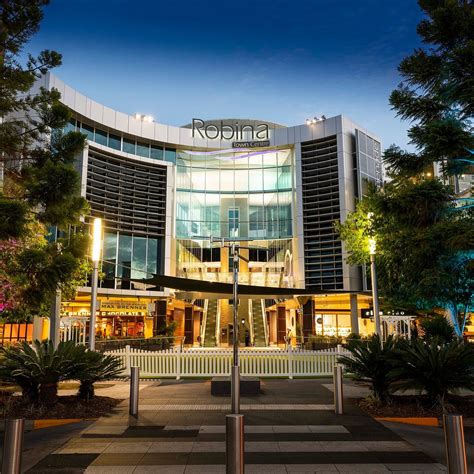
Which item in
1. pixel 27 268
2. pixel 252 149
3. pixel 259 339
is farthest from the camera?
pixel 252 149

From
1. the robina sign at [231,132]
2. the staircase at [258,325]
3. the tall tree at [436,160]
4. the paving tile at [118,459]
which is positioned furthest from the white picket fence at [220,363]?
the robina sign at [231,132]

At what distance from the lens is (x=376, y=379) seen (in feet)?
33.8

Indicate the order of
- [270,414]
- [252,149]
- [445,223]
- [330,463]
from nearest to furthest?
[330,463], [270,414], [445,223], [252,149]

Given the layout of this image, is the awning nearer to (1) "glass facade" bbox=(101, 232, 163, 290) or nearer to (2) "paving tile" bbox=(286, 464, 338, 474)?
(2) "paving tile" bbox=(286, 464, 338, 474)

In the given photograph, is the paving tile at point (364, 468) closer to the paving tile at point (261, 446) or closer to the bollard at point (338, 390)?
the paving tile at point (261, 446)

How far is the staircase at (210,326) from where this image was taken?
112 ft

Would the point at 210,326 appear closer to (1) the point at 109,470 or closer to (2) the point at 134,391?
(2) the point at 134,391

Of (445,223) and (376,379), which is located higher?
(445,223)

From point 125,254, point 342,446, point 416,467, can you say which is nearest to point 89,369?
point 342,446

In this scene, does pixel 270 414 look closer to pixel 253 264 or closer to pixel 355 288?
pixel 355 288

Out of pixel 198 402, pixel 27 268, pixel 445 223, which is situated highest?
pixel 445 223

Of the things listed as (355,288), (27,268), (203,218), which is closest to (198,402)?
(27,268)

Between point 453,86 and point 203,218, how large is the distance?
98.0 ft

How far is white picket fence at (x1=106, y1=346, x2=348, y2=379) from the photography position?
55.9 ft
